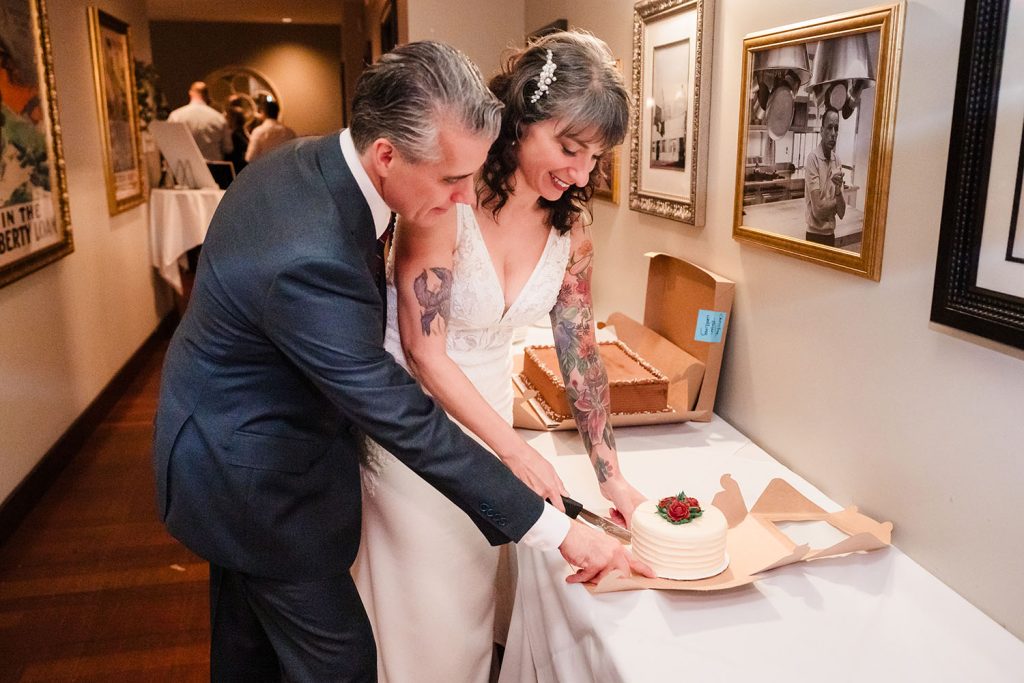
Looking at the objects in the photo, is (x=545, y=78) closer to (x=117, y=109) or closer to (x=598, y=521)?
(x=598, y=521)

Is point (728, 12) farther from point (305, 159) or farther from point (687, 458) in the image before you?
point (305, 159)

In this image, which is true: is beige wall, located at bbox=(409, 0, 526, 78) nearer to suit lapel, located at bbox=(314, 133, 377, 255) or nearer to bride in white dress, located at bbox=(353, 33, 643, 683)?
bride in white dress, located at bbox=(353, 33, 643, 683)

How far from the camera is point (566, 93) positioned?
4.48 feet

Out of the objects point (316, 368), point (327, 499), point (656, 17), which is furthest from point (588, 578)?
point (656, 17)

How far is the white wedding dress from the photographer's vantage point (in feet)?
4.80

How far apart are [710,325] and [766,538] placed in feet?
2.24

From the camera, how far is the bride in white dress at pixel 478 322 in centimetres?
140

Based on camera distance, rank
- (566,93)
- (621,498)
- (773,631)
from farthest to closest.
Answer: (621,498) → (566,93) → (773,631)

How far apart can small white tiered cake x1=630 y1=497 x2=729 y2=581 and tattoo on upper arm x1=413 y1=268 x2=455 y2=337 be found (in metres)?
0.49

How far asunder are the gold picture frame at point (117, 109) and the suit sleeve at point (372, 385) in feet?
13.3

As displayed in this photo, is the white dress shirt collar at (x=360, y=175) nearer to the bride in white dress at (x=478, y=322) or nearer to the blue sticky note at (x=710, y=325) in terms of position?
the bride in white dress at (x=478, y=322)

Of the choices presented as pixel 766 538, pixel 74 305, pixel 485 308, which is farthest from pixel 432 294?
pixel 74 305

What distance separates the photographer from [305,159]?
1.16m

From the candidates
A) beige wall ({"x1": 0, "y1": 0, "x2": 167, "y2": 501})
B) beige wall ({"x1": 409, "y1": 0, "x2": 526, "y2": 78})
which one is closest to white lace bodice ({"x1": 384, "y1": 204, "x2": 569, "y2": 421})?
beige wall ({"x1": 0, "y1": 0, "x2": 167, "y2": 501})
